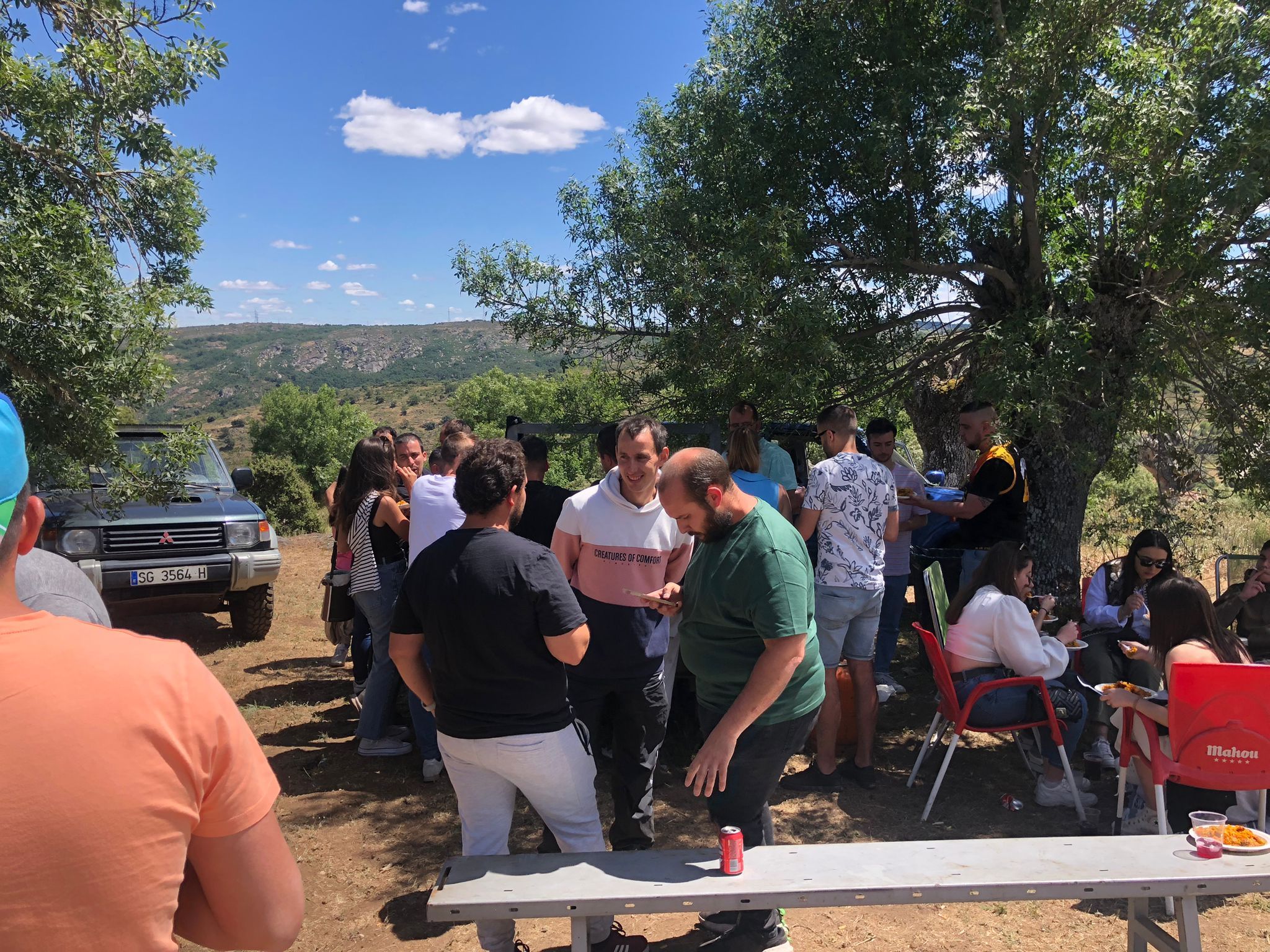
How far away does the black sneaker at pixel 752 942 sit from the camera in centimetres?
319

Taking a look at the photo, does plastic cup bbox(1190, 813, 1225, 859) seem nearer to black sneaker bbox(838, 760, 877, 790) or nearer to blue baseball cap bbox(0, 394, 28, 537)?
black sneaker bbox(838, 760, 877, 790)

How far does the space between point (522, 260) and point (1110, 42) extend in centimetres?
455

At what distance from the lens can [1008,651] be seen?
4.52 m

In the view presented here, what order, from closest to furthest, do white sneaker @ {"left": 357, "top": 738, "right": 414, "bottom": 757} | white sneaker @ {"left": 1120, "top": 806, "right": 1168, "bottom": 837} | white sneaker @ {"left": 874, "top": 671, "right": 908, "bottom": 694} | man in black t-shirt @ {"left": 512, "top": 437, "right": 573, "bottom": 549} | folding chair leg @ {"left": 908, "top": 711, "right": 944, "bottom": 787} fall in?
white sneaker @ {"left": 1120, "top": 806, "right": 1168, "bottom": 837}, man in black t-shirt @ {"left": 512, "top": 437, "right": 573, "bottom": 549}, folding chair leg @ {"left": 908, "top": 711, "right": 944, "bottom": 787}, white sneaker @ {"left": 357, "top": 738, "right": 414, "bottom": 757}, white sneaker @ {"left": 874, "top": 671, "right": 908, "bottom": 694}

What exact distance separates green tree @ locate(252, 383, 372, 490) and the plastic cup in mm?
54649

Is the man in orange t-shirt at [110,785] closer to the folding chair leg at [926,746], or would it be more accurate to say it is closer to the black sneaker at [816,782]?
the black sneaker at [816,782]

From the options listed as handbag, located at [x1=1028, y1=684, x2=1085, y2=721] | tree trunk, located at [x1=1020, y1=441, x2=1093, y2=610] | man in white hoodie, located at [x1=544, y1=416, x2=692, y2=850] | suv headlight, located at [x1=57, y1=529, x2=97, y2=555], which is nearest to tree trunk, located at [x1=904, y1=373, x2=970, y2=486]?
tree trunk, located at [x1=1020, y1=441, x2=1093, y2=610]

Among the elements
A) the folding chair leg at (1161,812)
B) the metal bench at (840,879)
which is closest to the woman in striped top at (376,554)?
the metal bench at (840,879)

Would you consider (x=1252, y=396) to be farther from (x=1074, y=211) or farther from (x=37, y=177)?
(x=37, y=177)

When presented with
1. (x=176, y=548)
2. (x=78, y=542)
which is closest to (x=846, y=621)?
(x=176, y=548)

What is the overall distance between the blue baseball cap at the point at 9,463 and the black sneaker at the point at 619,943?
8.83 feet

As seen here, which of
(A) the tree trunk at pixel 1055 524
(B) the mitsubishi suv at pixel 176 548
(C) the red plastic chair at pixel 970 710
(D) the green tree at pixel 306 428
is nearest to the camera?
(C) the red plastic chair at pixel 970 710

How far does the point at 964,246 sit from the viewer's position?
7.27m

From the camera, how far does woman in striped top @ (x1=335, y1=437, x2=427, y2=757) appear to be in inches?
204
